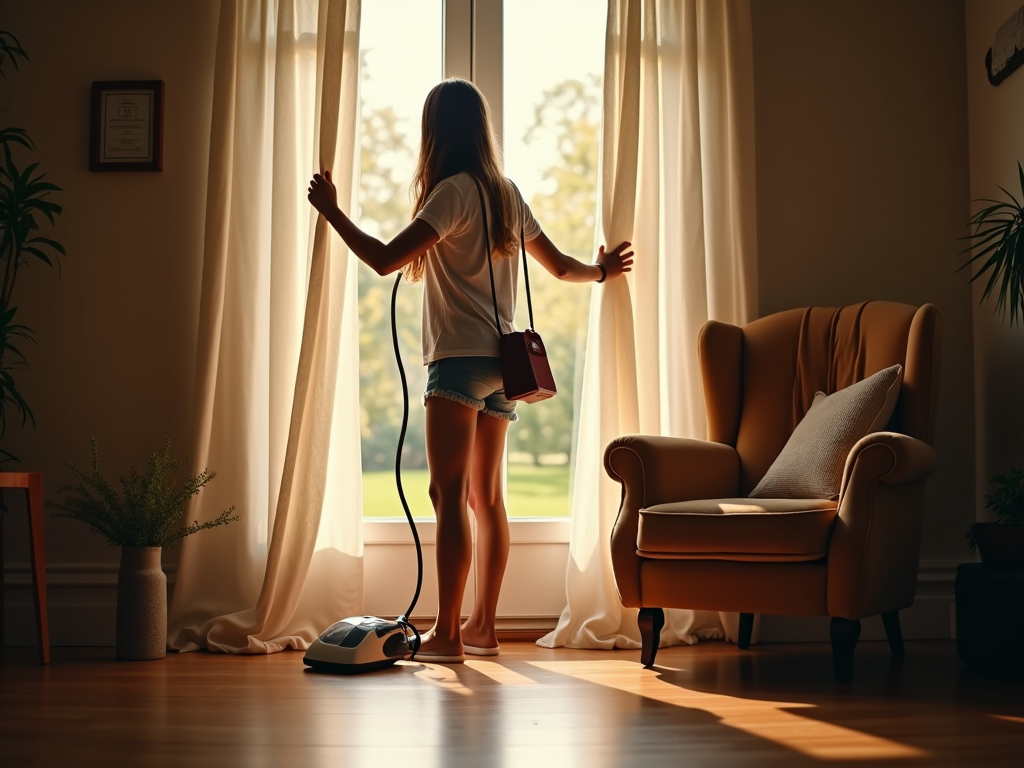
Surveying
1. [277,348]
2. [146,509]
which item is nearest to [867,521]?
[277,348]

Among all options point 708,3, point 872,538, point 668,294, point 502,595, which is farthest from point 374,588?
point 708,3

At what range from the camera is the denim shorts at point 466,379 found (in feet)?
8.66

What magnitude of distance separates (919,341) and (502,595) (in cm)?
158

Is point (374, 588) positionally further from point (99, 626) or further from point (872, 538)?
point (872, 538)

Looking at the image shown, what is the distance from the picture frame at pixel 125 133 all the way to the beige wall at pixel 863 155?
2.16 meters

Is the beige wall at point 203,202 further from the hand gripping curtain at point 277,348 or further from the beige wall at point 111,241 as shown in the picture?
the hand gripping curtain at point 277,348

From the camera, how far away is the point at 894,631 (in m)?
2.73

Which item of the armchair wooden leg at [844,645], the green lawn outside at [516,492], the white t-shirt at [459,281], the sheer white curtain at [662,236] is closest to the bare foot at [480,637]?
the sheer white curtain at [662,236]

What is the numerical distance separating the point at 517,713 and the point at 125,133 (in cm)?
244

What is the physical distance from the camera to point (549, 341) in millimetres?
3328

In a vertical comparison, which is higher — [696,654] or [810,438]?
[810,438]

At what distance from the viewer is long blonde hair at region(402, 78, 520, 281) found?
2682 millimetres

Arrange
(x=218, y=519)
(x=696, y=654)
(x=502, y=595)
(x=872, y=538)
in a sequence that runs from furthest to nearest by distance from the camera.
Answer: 1. (x=502, y=595)
2. (x=218, y=519)
3. (x=696, y=654)
4. (x=872, y=538)

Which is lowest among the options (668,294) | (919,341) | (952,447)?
(952,447)
